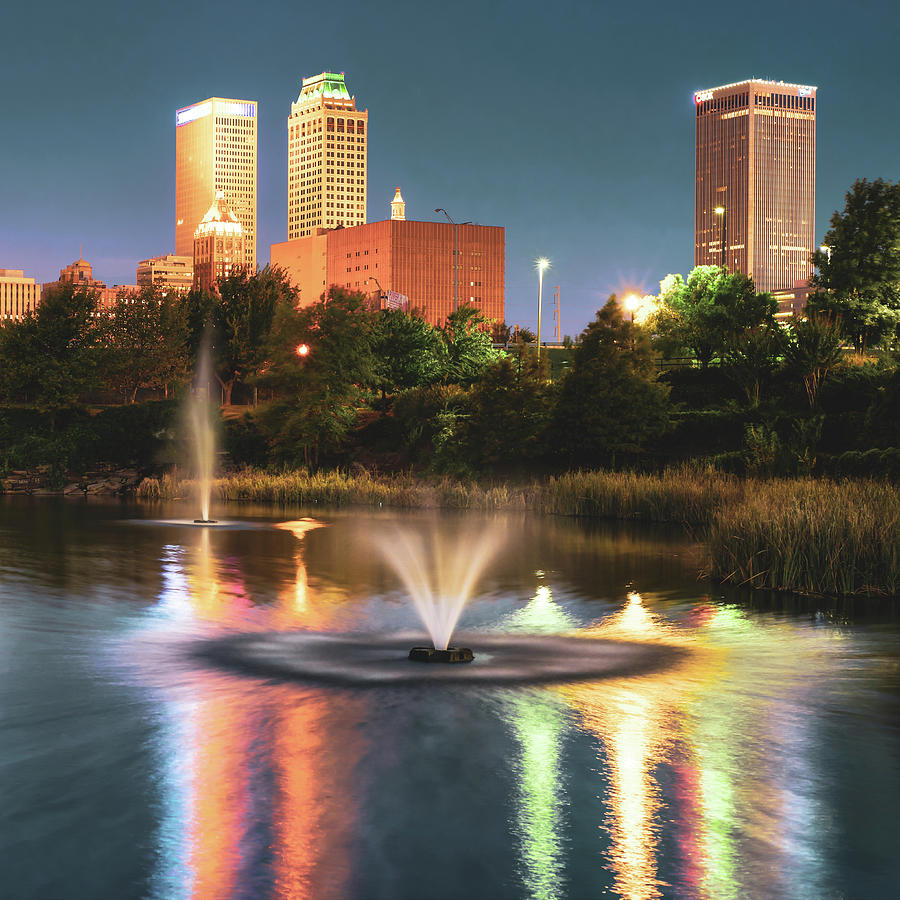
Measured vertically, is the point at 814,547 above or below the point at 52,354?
below

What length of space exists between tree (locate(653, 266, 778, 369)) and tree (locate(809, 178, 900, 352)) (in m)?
4.77

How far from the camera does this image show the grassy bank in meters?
22.7

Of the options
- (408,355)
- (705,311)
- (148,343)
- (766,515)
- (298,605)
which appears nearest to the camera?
(298,605)

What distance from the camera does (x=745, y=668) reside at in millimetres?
15570

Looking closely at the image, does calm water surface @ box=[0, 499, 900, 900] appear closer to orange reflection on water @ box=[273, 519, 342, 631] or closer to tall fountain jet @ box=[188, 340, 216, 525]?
orange reflection on water @ box=[273, 519, 342, 631]

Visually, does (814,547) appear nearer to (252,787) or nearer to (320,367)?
(252,787)

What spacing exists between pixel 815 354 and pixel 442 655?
40991mm

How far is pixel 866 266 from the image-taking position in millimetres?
68750

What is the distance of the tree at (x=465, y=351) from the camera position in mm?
75312

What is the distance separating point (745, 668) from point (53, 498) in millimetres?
52426

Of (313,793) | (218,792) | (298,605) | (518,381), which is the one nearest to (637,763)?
(313,793)

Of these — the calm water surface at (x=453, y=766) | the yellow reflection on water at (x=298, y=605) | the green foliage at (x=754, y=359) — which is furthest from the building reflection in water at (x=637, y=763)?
the green foliage at (x=754, y=359)

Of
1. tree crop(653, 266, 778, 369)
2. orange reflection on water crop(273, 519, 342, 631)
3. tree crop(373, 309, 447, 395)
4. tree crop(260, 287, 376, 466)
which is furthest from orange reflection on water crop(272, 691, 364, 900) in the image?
tree crop(373, 309, 447, 395)

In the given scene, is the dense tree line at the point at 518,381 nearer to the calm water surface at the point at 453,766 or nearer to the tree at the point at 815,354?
the tree at the point at 815,354
